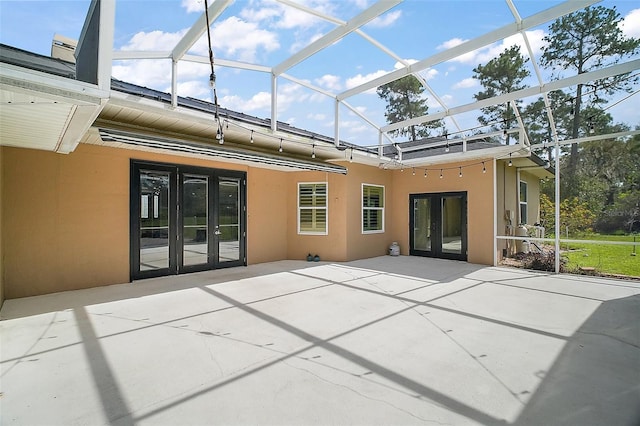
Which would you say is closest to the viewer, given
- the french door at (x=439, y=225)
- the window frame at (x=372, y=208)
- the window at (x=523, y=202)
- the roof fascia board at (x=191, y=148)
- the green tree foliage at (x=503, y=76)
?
the roof fascia board at (x=191, y=148)

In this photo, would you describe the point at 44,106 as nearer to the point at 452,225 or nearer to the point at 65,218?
the point at 65,218

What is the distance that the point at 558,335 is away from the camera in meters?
3.38

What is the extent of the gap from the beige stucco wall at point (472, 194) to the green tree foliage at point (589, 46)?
735 cm

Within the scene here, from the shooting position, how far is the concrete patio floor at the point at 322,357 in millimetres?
2070

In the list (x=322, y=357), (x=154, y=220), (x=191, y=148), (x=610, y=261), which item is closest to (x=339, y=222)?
(x=191, y=148)

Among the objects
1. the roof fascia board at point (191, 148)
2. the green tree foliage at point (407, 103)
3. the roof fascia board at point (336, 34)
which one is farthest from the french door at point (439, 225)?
the green tree foliage at point (407, 103)

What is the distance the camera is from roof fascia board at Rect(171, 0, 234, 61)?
12.5ft

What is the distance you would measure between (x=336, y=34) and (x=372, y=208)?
5473 millimetres

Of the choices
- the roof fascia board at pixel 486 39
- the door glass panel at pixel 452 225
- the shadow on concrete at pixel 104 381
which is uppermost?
the roof fascia board at pixel 486 39

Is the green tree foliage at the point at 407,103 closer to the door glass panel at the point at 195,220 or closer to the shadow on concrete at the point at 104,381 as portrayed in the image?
the door glass panel at the point at 195,220

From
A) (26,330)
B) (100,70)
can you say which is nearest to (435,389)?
(100,70)

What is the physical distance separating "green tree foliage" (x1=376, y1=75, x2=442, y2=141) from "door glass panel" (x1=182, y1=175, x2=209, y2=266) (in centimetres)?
1179

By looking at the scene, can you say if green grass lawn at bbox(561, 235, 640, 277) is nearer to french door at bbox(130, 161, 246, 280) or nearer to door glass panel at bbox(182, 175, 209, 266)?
french door at bbox(130, 161, 246, 280)

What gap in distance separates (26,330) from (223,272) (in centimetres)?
361
